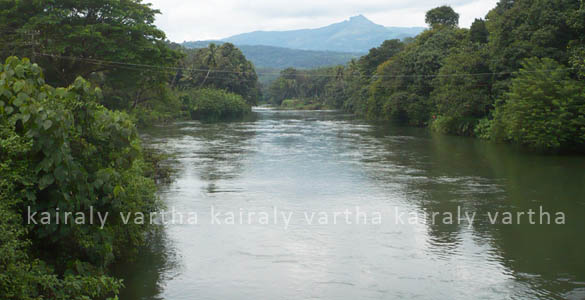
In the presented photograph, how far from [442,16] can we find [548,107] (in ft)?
154

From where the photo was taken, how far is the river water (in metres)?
9.36

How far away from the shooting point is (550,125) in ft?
81.4

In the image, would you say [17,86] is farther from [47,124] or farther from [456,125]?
[456,125]

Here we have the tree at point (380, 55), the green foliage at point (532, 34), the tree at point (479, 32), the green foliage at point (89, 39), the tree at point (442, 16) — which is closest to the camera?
the green foliage at point (89, 39)

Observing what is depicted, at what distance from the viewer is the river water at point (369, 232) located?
936 centimetres

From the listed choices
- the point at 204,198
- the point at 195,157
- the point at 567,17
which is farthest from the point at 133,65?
the point at 567,17

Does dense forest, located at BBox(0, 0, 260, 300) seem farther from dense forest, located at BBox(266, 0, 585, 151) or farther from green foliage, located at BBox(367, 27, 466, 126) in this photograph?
green foliage, located at BBox(367, 27, 466, 126)

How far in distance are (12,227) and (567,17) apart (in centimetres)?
2743

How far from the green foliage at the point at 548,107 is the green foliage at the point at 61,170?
70.4 ft

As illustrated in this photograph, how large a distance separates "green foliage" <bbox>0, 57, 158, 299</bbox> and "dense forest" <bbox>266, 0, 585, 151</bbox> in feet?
71.0

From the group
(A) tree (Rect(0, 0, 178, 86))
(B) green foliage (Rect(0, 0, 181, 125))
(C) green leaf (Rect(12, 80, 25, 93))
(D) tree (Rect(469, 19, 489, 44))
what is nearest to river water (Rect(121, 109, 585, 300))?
(C) green leaf (Rect(12, 80, 25, 93))

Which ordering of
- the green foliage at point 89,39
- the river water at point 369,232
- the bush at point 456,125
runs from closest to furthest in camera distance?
1. the river water at point 369,232
2. the green foliage at point 89,39
3. the bush at point 456,125

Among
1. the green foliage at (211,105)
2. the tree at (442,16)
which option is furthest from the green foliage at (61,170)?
the tree at (442,16)

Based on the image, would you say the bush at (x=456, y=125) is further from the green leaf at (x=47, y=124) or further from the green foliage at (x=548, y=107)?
the green leaf at (x=47, y=124)
